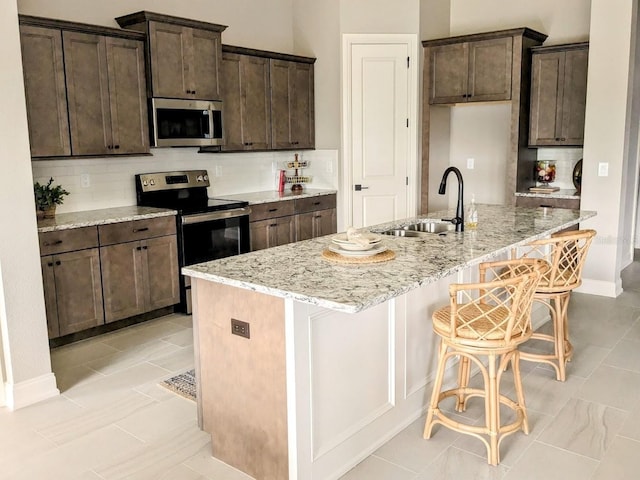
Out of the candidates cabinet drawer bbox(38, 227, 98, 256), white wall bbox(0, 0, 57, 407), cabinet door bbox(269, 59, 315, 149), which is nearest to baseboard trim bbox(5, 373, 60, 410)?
white wall bbox(0, 0, 57, 407)

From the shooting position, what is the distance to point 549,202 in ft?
18.4

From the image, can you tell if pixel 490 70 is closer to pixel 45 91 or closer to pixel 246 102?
pixel 246 102

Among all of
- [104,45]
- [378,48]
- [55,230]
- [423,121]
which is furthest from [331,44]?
[55,230]

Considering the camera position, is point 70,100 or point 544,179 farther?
point 544,179

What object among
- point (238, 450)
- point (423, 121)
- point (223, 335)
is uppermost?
point (423, 121)

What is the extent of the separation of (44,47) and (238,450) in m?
3.08

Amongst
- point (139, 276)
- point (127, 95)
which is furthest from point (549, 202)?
point (127, 95)

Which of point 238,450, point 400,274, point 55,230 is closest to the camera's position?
point 400,274

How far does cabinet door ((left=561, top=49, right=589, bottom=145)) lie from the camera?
5410mm

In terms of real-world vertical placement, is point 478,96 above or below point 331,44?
below

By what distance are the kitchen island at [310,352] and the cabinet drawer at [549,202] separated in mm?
2916

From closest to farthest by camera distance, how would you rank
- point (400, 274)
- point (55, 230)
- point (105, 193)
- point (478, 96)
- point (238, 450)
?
point (400, 274) < point (238, 450) < point (55, 230) < point (105, 193) < point (478, 96)

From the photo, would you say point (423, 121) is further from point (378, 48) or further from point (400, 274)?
point (400, 274)

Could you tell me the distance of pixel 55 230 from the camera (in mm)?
3906
